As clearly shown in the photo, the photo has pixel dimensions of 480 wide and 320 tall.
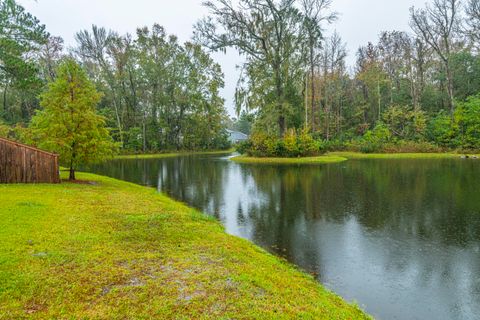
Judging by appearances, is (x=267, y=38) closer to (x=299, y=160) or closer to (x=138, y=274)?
(x=299, y=160)

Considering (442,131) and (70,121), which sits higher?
(442,131)

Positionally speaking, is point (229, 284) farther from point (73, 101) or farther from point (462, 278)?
point (73, 101)

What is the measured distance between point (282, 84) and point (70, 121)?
26.3 m

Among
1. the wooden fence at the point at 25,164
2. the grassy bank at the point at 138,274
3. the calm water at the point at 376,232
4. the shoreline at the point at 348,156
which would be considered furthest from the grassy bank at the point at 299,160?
the grassy bank at the point at 138,274

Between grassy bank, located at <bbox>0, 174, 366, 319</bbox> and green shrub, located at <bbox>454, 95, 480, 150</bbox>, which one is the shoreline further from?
grassy bank, located at <bbox>0, 174, 366, 319</bbox>

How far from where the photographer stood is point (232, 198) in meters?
14.5

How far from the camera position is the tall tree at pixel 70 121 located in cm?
1370

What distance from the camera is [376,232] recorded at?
8891mm

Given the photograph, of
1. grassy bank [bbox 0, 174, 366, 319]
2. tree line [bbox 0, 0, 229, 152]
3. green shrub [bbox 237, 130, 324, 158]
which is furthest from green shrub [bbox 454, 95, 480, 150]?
grassy bank [bbox 0, 174, 366, 319]

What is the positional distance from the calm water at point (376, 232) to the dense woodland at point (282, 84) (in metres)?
14.8

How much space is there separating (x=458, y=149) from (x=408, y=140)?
539cm

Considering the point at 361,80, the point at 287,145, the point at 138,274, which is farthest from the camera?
the point at 361,80

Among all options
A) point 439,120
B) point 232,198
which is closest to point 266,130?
point 439,120

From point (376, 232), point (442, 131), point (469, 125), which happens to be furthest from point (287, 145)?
point (376, 232)
